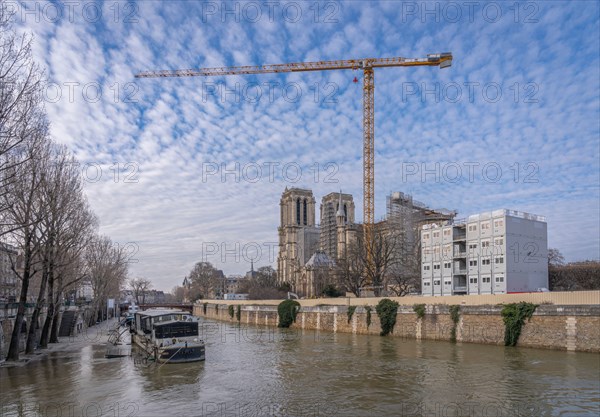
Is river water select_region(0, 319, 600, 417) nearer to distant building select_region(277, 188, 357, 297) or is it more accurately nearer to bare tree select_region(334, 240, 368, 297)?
bare tree select_region(334, 240, 368, 297)

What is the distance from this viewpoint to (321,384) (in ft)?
82.3

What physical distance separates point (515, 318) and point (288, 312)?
36.4 metres

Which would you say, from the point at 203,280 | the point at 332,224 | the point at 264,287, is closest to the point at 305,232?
the point at 332,224

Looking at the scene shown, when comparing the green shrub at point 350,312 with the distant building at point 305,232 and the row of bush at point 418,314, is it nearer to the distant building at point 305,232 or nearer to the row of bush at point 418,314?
the row of bush at point 418,314

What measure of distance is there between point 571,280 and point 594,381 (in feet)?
158

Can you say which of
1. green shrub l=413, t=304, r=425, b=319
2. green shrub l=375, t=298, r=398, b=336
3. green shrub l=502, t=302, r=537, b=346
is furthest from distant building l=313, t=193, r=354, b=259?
green shrub l=502, t=302, r=537, b=346

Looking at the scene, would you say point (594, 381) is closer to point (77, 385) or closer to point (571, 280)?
point (77, 385)

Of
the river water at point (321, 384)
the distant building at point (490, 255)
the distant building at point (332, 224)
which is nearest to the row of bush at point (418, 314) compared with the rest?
the river water at point (321, 384)

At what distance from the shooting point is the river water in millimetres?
20000

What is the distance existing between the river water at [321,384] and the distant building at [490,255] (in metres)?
30.5

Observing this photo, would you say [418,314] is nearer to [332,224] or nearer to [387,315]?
[387,315]

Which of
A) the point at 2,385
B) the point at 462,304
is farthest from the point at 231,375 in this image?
the point at 462,304

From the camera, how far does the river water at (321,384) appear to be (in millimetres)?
20000

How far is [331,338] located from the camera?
49.6 meters
